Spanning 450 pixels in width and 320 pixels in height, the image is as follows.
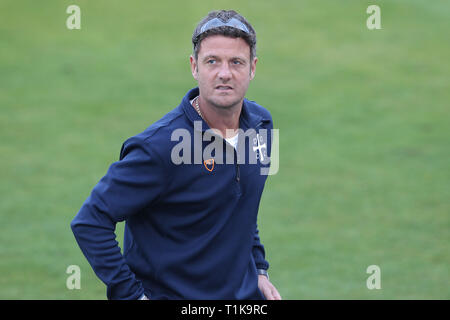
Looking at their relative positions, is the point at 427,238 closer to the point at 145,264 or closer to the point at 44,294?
the point at 44,294

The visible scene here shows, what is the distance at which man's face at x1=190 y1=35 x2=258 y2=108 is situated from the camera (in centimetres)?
342

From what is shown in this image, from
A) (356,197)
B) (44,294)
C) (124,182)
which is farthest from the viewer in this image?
(356,197)

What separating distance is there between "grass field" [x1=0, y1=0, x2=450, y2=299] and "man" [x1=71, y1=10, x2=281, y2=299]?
385 cm

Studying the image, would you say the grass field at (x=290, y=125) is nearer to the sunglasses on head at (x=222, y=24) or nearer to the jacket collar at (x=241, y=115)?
the jacket collar at (x=241, y=115)

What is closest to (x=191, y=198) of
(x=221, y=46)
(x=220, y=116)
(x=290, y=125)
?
(x=220, y=116)

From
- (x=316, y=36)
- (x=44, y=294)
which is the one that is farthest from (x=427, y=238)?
(x=316, y=36)

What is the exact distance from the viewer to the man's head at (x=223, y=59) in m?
3.42

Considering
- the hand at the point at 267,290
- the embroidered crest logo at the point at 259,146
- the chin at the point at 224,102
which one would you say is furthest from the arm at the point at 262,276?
the chin at the point at 224,102

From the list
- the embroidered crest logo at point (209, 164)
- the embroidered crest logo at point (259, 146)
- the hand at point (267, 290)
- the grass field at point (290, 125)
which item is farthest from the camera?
the grass field at point (290, 125)

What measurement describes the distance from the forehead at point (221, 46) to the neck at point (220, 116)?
0.22 m

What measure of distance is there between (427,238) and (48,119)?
597cm

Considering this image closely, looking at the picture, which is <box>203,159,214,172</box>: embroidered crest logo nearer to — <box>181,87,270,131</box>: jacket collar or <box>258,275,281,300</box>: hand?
<box>181,87,270,131</box>: jacket collar
